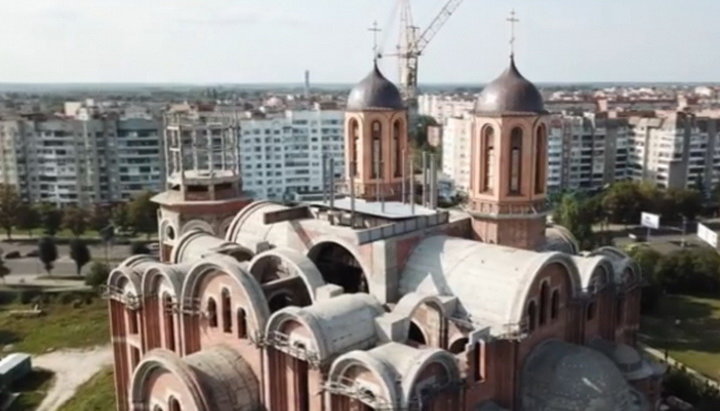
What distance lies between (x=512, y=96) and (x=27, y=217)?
59.3 meters

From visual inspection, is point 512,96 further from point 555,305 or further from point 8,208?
point 8,208

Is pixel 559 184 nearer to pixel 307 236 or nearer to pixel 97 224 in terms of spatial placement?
pixel 97 224

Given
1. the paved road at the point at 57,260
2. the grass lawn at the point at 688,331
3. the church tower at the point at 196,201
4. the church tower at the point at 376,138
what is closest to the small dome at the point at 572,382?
the church tower at the point at 376,138

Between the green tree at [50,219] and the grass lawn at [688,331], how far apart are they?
182 feet

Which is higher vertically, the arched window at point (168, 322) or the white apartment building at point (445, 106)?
the white apartment building at point (445, 106)

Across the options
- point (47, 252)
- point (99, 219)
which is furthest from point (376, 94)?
point (99, 219)

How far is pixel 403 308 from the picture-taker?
68.3ft

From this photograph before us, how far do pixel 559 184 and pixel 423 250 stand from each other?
73516 mm

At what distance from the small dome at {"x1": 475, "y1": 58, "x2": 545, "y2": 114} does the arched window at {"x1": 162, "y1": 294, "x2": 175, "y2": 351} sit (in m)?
13.7

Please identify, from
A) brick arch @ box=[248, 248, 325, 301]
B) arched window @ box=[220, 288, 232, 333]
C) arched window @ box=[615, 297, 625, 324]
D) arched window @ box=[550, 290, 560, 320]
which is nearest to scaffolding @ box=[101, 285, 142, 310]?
arched window @ box=[220, 288, 232, 333]

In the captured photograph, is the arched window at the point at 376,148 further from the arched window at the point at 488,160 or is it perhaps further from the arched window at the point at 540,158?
the arched window at the point at 540,158

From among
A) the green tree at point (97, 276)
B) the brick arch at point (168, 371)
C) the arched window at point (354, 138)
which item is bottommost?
the green tree at point (97, 276)

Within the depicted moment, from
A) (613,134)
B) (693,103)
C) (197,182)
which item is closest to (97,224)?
(197,182)

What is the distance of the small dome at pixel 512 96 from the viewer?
81.9ft
